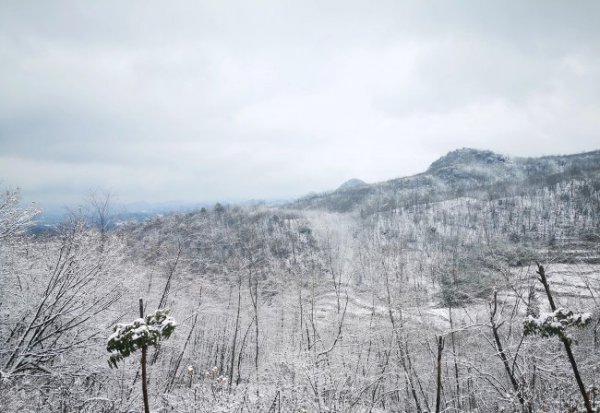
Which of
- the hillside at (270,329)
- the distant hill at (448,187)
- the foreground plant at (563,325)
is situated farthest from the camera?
the distant hill at (448,187)

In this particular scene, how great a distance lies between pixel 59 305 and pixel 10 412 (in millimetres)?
5570

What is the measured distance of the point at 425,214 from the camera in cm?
12381

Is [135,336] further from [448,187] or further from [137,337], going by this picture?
[448,187]

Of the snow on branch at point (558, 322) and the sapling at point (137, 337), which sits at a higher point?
the sapling at point (137, 337)

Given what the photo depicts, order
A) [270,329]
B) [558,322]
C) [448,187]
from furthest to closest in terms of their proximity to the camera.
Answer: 1. [448,187]
2. [270,329]
3. [558,322]

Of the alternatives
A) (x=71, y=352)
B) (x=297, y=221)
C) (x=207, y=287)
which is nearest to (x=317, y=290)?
(x=207, y=287)

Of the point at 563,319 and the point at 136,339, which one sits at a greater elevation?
the point at 136,339

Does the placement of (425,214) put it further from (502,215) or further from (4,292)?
(4,292)

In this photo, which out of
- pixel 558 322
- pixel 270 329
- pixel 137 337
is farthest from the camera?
pixel 270 329

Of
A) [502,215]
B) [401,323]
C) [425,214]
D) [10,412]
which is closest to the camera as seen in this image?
[10,412]

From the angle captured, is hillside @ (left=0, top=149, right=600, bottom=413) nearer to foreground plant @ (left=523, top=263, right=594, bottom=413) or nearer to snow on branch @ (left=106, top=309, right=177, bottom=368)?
foreground plant @ (left=523, top=263, right=594, bottom=413)

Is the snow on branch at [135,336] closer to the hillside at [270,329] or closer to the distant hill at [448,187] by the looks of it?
the hillside at [270,329]

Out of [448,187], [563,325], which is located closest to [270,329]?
[563,325]

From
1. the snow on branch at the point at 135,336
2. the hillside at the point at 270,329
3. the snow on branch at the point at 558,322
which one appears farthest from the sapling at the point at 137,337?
the snow on branch at the point at 558,322
